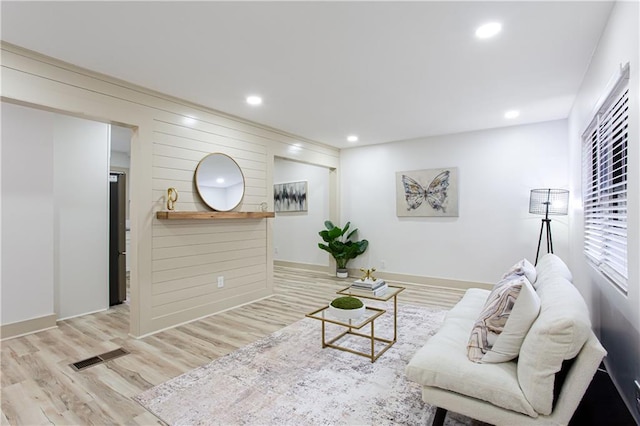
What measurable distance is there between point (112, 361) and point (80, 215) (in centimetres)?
212

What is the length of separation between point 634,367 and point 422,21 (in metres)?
2.29

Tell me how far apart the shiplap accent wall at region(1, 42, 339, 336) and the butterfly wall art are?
2384mm

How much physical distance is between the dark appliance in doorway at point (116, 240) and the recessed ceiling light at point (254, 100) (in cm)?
230

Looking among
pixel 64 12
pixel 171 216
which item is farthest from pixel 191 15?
A: pixel 171 216

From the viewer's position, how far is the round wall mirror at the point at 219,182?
3779mm

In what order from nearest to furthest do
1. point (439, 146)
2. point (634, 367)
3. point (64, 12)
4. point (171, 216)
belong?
point (634, 367) → point (64, 12) → point (171, 216) → point (439, 146)

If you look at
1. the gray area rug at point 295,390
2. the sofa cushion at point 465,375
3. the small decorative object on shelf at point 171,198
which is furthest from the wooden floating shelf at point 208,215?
the sofa cushion at point 465,375

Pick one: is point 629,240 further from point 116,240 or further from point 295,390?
point 116,240

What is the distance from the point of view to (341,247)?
5910mm

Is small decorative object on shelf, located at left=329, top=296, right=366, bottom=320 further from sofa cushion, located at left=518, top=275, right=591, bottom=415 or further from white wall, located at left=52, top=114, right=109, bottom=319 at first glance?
white wall, located at left=52, top=114, right=109, bottom=319

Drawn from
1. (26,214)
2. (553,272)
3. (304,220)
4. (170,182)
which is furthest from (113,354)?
(304,220)

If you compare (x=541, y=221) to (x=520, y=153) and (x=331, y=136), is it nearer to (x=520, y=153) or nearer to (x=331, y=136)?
(x=520, y=153)

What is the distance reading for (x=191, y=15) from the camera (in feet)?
6.82

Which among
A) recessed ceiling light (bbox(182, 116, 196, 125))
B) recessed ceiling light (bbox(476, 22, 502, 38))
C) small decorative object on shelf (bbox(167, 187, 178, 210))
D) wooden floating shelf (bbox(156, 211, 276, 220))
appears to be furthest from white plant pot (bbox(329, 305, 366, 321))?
recessed ceiling light (bbox(182, 116, 196, 125))
